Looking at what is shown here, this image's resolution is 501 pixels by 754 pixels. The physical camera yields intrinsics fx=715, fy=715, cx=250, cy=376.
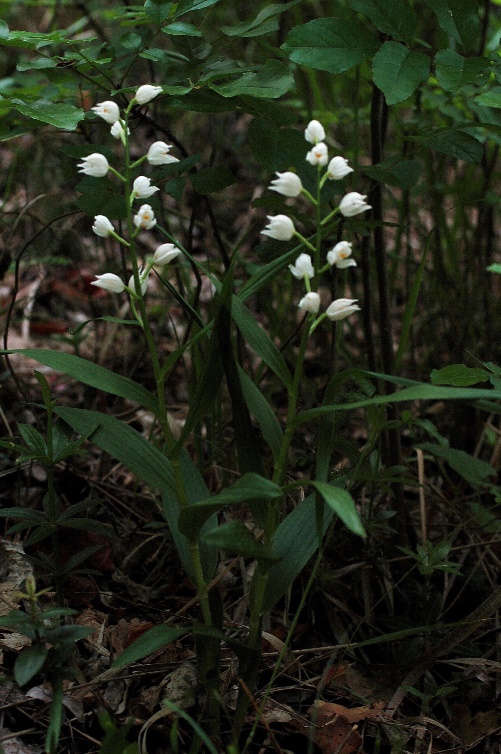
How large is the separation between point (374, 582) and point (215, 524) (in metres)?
0.66

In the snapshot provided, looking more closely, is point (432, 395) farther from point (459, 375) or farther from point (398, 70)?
point (398, 70)

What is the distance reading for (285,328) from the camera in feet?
8.00

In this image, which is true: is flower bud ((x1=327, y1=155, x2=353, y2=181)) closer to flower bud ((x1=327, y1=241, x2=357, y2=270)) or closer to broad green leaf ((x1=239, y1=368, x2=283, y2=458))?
flower bud ((x1=327, y1=241, x2=357, y2=270))

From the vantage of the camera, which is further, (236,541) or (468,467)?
(468,467)

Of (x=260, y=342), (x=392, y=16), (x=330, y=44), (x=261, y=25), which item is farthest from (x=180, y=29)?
(x=260, y=342)

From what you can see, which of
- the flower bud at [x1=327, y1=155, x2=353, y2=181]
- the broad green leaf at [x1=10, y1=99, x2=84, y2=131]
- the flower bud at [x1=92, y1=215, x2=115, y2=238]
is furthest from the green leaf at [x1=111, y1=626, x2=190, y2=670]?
the broad green leaf at [x1=10, y1=99, x2=84, y2=131]

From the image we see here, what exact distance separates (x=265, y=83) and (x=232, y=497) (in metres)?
0.73

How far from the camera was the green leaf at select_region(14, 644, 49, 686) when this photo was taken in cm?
101

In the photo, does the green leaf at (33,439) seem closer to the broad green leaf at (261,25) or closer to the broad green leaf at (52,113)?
the broad green leaf at (52,113)

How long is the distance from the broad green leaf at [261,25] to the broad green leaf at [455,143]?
1.21 feet

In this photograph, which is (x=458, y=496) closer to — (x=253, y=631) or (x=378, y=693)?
(x=378, y=693)

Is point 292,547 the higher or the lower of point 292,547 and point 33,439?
the lower

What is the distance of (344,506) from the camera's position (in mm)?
931

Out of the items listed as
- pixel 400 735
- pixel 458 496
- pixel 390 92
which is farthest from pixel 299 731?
pixel 390 92
